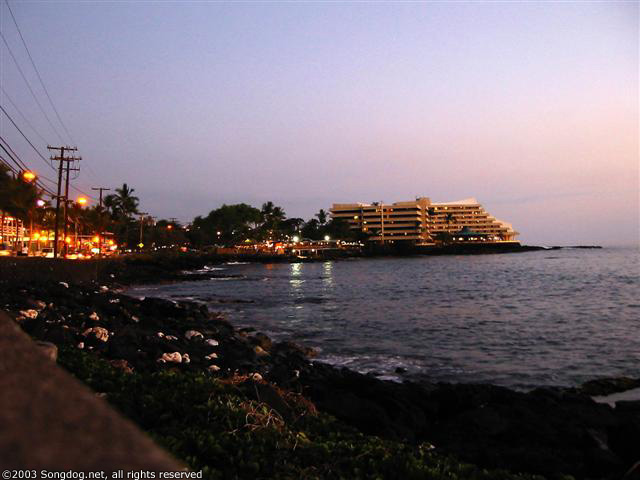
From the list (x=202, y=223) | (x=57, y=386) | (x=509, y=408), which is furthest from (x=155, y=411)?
(x=202, y=223)

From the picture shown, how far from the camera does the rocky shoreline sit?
267 inches

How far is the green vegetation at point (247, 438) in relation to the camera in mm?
4629

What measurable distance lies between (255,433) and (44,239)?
304 ft

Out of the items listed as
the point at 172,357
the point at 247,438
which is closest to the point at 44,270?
the point at 172,357

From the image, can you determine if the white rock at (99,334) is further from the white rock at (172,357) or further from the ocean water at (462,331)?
the ocean water at (462,331)

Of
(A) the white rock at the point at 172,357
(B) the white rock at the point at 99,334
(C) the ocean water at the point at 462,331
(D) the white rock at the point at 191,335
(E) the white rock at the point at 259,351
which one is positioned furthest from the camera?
(D) the white rock at the point at 191,335

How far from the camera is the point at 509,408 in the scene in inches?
344

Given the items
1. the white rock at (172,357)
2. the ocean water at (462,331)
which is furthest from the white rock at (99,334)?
the ocean water at (462,331)

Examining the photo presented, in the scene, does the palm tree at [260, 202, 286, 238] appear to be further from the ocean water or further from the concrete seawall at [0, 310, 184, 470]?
the concrete seawall at [0, 310, 184, 470]

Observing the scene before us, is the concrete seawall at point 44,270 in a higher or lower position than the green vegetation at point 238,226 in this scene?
lower

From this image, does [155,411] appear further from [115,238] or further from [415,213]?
[415,213]

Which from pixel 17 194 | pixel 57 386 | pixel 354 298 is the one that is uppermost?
pixel 17 194

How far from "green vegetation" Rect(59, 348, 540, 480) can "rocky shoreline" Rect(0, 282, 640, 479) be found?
2.34 ft

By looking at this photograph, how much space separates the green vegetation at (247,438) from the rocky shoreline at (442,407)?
713 mm
